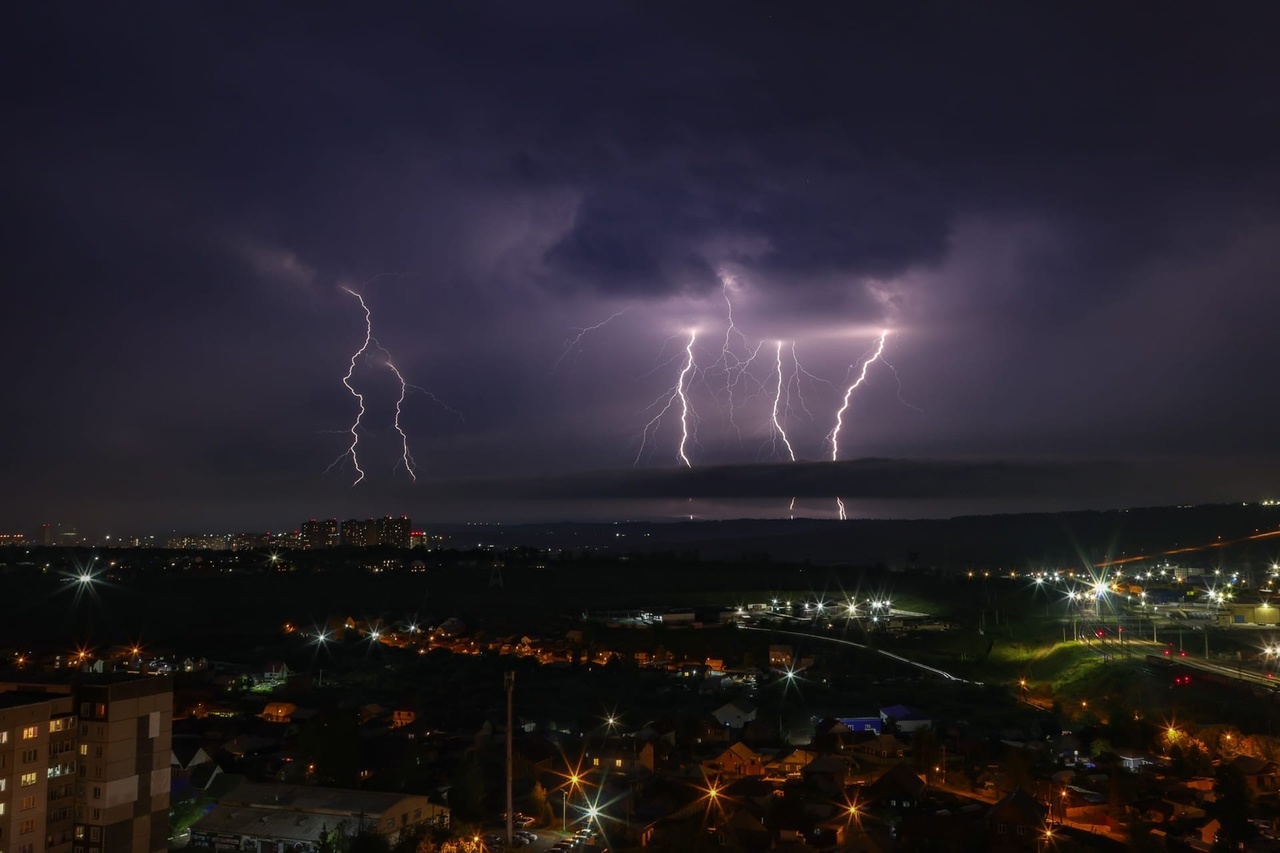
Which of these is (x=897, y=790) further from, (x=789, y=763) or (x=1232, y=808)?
(x=1232, y=808)

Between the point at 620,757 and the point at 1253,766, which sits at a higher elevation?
the point at 1253,766

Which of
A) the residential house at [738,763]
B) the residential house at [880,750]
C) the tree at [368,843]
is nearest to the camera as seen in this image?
the tree at [368,843]

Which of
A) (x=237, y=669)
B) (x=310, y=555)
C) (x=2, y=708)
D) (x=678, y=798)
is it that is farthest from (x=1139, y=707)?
(x=310, y=555)

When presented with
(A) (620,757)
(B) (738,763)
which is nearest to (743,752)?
(B) (738,763)

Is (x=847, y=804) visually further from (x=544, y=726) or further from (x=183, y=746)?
(x=183, y=746)

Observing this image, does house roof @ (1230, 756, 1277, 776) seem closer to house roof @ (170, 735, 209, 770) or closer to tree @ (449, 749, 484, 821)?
tree @ (449, 749, 484, 821)

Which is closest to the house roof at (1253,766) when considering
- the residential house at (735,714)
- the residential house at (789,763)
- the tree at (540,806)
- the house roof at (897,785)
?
the house roof at (897,785)

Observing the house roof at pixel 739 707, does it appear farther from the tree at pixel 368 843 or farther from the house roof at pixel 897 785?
the tree at pixel 368 843

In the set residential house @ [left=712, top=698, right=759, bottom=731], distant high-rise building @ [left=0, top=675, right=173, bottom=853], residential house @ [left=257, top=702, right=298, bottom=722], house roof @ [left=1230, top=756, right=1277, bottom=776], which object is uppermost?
distant high-rise building @ [left=0, top=675, right=173, bottom=853]

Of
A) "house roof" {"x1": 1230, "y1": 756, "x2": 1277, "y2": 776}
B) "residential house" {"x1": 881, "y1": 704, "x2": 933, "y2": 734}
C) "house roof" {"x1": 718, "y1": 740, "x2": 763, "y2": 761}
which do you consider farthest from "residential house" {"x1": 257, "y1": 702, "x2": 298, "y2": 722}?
"house roof" {"x1": 1230, "y1": 756, "x2": 1277, "y2": 776}
